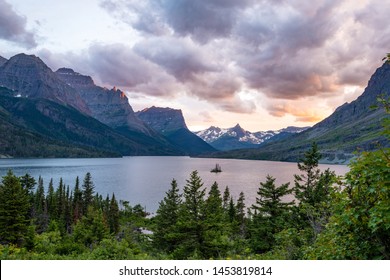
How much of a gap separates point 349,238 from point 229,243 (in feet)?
80.8

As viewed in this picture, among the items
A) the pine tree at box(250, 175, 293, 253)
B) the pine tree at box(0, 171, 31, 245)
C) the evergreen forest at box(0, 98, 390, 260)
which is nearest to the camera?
the evergreen forest at box(0, 98, 390, 260)

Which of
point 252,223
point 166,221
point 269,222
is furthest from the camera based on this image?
point 166,221

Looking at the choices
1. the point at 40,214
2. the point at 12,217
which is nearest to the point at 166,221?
the point at 12,217

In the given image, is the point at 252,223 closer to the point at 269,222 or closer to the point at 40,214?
the point at 269,222

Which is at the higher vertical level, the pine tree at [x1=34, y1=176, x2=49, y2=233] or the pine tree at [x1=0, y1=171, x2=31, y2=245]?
the pine tree at [x1=0, y1=171, x2=31, y2=245]

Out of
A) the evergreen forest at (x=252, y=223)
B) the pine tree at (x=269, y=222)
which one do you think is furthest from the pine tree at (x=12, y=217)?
the pine tree at (x=269, y=222)

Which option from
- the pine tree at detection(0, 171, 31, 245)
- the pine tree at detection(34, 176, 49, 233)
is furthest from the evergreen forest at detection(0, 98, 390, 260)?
the pine tree at detection(34, 176, 49, 233)

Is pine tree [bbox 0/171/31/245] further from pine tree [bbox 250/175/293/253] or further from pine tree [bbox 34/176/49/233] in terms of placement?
pine tree [bbox 34/176/49/233]

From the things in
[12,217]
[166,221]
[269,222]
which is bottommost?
[166,221]

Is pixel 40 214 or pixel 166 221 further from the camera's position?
pixel 40 214

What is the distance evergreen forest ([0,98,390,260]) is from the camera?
27.5ft

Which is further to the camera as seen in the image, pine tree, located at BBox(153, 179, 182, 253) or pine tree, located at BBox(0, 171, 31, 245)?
pine tree, located at BBox(153, 179, 182, 253)

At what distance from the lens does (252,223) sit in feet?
160

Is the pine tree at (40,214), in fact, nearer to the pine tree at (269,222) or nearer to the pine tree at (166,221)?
the pine tree at (166,221)
